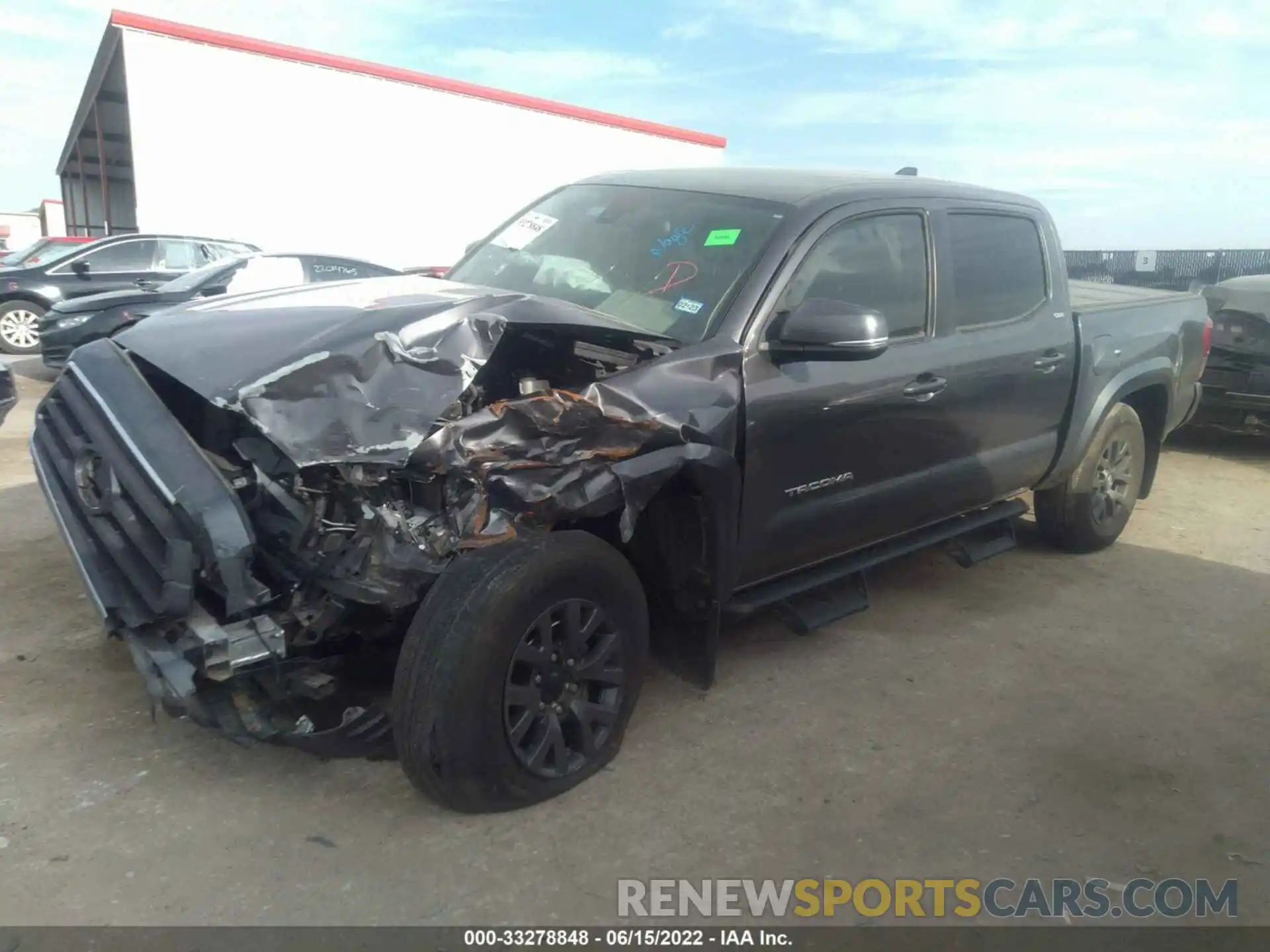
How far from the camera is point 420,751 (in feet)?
8.72

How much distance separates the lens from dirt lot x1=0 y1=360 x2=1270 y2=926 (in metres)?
2.58

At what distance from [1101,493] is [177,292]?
7.69 metres

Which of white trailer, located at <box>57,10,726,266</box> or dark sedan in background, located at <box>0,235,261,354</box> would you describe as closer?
dark sedan in background, located at <box>0,235,261,354</box>

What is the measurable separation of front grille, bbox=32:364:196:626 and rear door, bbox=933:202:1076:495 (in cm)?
294

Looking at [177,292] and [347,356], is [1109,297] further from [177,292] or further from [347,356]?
[177,292]

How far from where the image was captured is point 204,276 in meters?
9.09

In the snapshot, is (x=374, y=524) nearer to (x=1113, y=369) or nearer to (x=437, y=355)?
(x=437, y=355)

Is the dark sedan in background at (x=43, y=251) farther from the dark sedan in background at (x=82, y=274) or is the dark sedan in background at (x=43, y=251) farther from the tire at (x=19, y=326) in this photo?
the tire at (x=19, y=326)

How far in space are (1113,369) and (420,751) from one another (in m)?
4.12

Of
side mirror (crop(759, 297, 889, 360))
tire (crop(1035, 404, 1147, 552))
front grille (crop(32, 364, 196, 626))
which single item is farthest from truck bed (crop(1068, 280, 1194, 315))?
front grille (crop(32, 364, 196, 626))

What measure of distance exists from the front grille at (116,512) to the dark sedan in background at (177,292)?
17.9ft

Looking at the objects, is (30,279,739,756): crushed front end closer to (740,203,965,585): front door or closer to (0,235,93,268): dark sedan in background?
(740,203,965,585): front door

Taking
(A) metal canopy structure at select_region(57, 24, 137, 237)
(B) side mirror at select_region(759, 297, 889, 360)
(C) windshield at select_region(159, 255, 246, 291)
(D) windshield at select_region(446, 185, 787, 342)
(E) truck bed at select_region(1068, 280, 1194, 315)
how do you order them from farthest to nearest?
1. (A) metal canopy structure at select_region(57, 24, 137, 237)
2. (C) windshield at select_region(159, 255, 246, 291)
3. (E) truck bed at select_region(1068, 280, 1194, 315)
4. (D) windshield at select_region(446, 185, 787, 342)
5. (B) side mirror at select_region(759, 297, 889, 360)

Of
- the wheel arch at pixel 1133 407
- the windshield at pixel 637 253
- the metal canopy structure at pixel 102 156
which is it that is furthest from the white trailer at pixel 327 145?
the windshield at pixel 637 253
